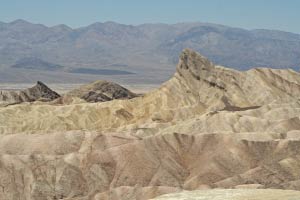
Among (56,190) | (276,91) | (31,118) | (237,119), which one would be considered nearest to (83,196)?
(56,190)

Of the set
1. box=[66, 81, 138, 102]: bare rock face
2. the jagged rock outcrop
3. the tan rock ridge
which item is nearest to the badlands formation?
the tan rock ridge

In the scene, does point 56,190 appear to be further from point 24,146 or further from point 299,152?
point 299,152

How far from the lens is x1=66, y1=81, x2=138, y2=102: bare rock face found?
598ft

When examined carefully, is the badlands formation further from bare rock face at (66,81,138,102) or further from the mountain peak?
bare rock face at (66,81,138,102)

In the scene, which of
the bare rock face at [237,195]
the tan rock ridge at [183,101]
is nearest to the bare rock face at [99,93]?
the tan rock ridge at [183,101]

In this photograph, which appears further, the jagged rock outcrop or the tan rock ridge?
the jagged rock outcrop

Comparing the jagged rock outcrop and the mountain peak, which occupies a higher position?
the mountain peak

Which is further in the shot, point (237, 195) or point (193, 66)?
point (193, 66)

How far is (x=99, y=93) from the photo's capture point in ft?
610

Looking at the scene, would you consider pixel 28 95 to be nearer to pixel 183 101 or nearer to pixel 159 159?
pixel 183 101

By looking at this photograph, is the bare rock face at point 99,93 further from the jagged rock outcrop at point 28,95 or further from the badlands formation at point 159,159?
the badlands formation at point 159,159

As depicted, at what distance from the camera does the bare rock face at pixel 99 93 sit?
598 feet

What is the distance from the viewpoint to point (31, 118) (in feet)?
438

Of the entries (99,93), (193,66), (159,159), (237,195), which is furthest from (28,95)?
(237,195)
